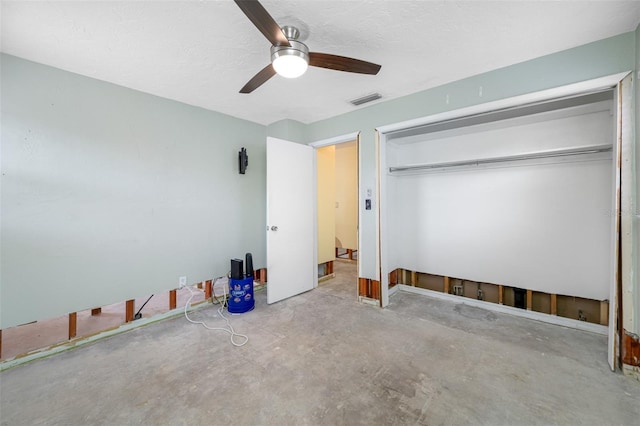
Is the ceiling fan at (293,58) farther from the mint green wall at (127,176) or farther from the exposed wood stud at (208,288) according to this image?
the exposed wood stud at (208,288)

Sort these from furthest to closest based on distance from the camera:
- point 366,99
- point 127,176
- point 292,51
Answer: point 366,99 < point 127,176 < point 292,51

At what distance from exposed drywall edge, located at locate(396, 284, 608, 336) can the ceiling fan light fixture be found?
3.30m

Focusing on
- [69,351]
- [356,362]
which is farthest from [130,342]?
[356,362]

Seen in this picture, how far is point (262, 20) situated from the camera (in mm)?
1348

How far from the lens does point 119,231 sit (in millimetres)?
2570

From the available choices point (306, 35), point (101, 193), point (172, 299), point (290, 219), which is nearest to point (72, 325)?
point (172, 299)

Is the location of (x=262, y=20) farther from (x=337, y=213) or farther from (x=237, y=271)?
(x=337, y=213)

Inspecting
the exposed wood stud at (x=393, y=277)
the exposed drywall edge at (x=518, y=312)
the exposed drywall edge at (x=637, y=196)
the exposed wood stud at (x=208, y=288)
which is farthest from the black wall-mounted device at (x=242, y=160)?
the exposed drywall edge at (x=637, y=196)

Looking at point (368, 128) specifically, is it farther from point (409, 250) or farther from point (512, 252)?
point (512, 252)

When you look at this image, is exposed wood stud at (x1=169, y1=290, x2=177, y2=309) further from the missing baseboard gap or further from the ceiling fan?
the ceiling fan

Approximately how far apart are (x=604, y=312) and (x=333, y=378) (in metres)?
2.84

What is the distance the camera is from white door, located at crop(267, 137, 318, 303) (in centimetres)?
326

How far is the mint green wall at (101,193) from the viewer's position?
2.08m

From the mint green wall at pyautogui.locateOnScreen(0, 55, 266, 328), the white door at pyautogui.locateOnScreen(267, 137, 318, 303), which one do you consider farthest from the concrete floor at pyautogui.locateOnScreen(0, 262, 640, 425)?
the white door at pyautogui.locateOnScreen(267, 137, 318, 303)
